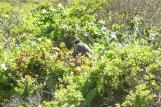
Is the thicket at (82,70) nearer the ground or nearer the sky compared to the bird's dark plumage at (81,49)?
nearer the ground

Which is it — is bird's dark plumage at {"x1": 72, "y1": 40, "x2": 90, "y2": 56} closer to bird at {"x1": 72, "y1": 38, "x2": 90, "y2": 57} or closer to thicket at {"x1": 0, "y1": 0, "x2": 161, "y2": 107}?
bird at {"x1": 72, "y1": 38, "x2": 90, "y2": 57}

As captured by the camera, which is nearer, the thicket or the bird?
the thicket

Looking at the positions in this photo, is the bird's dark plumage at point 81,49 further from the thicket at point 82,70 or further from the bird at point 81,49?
the thicket at point 82,70

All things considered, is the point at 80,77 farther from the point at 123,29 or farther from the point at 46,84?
the point at 123,29

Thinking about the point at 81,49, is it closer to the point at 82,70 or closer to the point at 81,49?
the point at 81,49

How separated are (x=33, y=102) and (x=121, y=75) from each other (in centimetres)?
151

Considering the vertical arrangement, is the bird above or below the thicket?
above

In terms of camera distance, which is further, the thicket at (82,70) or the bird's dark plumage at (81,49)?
the bird's dark plumage at (81,49)

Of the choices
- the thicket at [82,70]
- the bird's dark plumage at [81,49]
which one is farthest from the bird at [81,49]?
the thicket at [82,70]

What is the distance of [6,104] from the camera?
6547 mm

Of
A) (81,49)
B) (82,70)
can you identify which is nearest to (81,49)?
(81,49)

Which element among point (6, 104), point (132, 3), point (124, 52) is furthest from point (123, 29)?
point (6, 104)

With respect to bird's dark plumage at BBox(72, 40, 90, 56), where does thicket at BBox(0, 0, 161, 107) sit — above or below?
below

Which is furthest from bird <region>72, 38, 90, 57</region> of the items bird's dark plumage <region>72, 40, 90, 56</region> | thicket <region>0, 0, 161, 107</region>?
thicket <region>0, 0, 161, 107</region>
